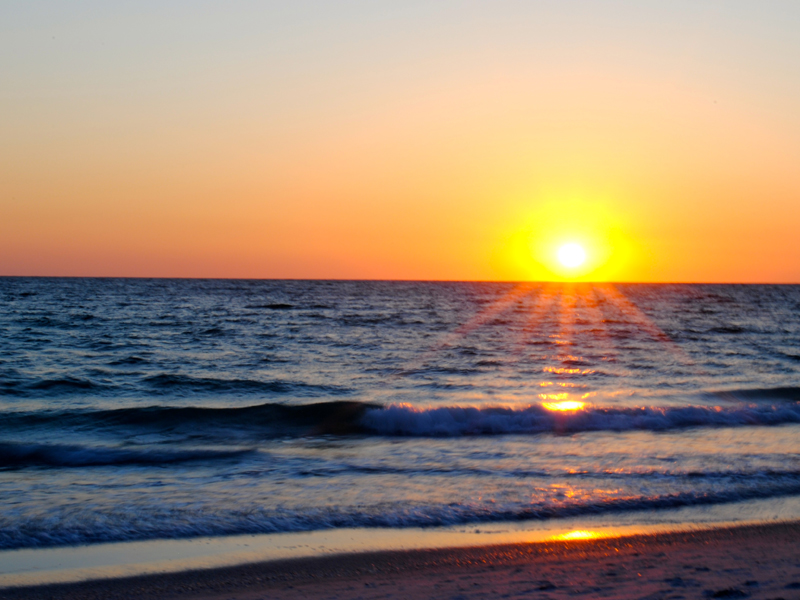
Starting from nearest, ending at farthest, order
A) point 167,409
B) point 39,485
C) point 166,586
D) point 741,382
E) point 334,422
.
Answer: point 166,586 < point 39,485 < point 334,422 < point 167,409 < point 741,382

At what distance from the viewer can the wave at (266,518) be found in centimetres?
659

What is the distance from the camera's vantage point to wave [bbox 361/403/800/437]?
42.7ft

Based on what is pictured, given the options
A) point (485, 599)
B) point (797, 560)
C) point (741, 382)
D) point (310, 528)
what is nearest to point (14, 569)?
point (310, 528)

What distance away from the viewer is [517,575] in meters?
5.44

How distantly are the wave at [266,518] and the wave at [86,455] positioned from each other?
296cm

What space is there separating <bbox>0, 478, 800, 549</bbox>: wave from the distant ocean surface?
29 millimetres

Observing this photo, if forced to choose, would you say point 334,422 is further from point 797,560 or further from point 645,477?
point 797,560

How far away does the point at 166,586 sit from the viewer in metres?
5.30

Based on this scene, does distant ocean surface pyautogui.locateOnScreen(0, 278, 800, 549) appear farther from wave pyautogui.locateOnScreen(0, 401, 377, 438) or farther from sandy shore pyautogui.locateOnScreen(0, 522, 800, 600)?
sandy shore pyautogui.locateOnScreen(0, 522, 800, 600)

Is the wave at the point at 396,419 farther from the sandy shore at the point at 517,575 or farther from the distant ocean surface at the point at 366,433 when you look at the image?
the sandy shore at the point at 517,575

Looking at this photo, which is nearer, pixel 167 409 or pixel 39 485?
pixel 39 485

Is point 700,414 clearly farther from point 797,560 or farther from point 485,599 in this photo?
point 485,599

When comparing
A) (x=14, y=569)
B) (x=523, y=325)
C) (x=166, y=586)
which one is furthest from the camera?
(x=523, y=325)

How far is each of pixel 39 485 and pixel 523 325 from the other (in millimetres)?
37260
